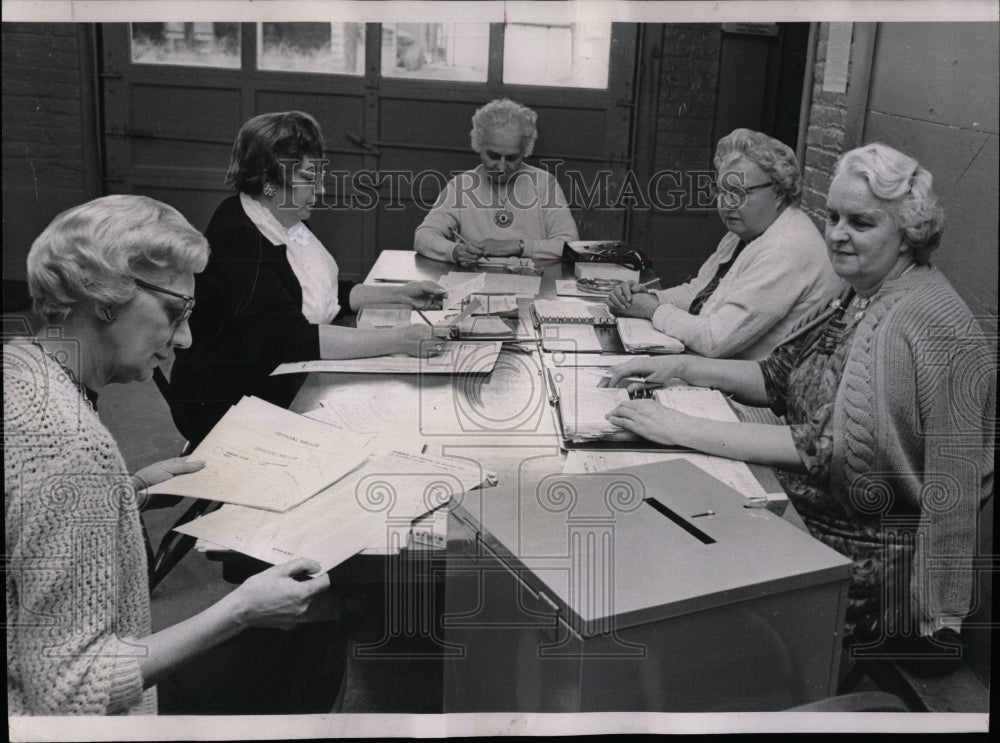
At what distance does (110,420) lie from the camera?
2.05 m

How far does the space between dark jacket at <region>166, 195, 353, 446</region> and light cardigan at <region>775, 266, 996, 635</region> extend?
1275mm

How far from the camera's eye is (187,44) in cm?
204

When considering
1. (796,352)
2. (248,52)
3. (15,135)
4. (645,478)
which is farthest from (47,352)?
(796,352)

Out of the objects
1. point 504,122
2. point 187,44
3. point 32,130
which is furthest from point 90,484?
point 504,122

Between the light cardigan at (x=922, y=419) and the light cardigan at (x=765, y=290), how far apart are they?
0.56 metres

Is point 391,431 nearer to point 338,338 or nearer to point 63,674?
point 338,338

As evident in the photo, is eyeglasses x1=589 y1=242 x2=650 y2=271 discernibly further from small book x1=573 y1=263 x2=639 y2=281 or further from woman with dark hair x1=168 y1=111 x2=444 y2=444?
woman with dark hair x1=168 y1=111 x2=444 y2=444

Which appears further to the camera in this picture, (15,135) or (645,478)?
(15,135)

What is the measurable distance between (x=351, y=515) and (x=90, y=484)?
1.52ft

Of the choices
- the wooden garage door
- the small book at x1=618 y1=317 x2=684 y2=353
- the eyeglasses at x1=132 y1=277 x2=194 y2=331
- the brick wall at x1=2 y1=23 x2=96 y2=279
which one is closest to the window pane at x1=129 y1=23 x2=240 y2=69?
the wooden garage door

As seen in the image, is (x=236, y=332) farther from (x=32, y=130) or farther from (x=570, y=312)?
(x=570, y=312)

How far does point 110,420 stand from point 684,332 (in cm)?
154

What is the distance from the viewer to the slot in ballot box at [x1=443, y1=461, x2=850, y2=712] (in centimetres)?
154

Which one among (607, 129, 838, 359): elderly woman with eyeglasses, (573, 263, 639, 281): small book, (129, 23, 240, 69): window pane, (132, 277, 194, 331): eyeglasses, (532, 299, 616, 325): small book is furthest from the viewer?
(532, 299, 616, 325): small book
